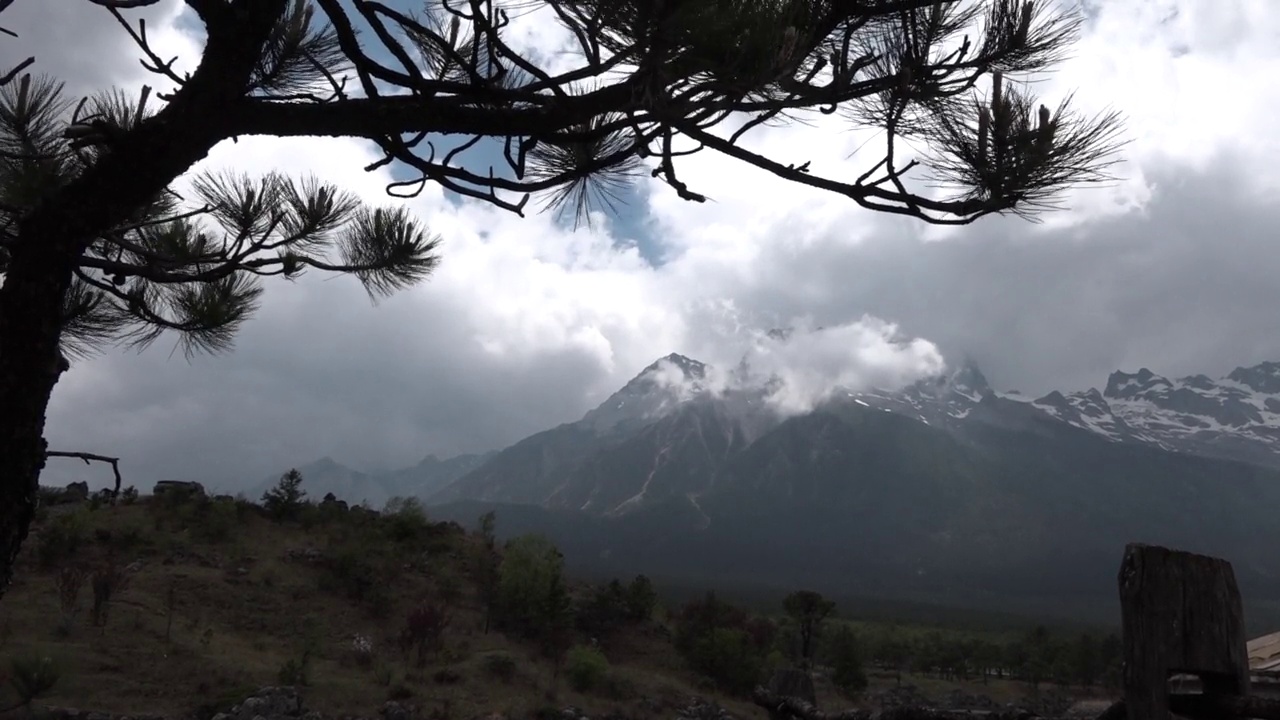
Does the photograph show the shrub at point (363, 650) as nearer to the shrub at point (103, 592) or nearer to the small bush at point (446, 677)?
the small bush at point (446, 677)

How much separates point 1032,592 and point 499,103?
132232mm

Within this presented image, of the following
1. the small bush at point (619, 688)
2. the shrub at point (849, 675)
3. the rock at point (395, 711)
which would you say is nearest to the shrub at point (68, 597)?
the rock at point (395, 711)

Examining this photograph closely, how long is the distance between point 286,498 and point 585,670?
10.3m

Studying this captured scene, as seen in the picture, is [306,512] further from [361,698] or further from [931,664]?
[931,664]

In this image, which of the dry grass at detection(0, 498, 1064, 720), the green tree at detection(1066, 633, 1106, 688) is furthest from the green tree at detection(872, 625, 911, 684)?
the dry grass at detection(0, 498, 1064, 720)

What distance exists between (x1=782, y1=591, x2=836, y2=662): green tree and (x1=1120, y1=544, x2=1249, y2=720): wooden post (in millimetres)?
22145

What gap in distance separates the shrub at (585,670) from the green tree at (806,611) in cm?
898

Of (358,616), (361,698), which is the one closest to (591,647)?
(358,616)

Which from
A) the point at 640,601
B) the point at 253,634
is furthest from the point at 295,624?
the point at 640,601

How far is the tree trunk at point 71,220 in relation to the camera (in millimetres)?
2494

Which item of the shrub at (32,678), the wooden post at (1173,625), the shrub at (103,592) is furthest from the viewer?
the shrub at (103,592)

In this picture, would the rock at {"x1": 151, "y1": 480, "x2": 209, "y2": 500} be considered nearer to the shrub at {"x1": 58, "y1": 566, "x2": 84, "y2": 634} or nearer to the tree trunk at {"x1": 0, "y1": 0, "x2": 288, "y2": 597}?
the shrub at {"x1": 58, "y1": 566, "x2": 84, "y2": 634}

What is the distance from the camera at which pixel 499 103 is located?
284 centimetres

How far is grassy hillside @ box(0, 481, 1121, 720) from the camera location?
1188 centimetres
